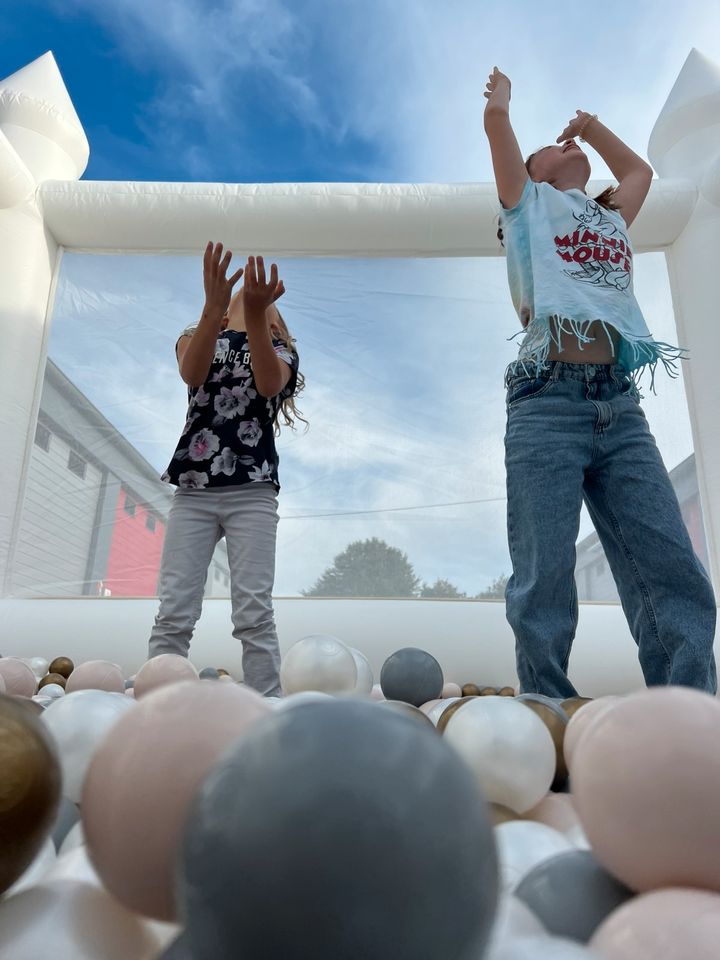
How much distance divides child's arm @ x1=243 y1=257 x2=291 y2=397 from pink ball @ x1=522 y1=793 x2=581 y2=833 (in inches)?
45.5

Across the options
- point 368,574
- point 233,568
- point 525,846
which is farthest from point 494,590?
point 525,846

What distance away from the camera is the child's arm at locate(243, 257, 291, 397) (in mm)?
1491

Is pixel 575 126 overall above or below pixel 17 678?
above

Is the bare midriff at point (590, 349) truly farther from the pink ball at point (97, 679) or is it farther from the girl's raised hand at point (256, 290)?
the pink ball at point (97, 679)

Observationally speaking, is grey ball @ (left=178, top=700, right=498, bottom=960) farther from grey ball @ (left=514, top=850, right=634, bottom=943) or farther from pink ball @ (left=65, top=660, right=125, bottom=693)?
pink ball @ (left=65, top=660, right=125, bottom=693)

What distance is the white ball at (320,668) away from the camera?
113 cm

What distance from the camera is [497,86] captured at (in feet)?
4.82

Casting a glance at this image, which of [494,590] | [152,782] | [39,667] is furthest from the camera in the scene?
[494,590]

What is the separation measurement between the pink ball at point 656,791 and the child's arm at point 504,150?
126 cm

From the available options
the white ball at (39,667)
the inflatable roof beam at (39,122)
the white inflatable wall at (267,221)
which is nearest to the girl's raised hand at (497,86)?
the white inflatable wall at (267,221)

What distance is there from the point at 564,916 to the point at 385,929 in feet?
0.49

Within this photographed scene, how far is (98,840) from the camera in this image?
303 millimetres

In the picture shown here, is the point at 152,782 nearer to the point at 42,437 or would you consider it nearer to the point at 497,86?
the point at 497,86

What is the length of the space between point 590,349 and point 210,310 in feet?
2.51
